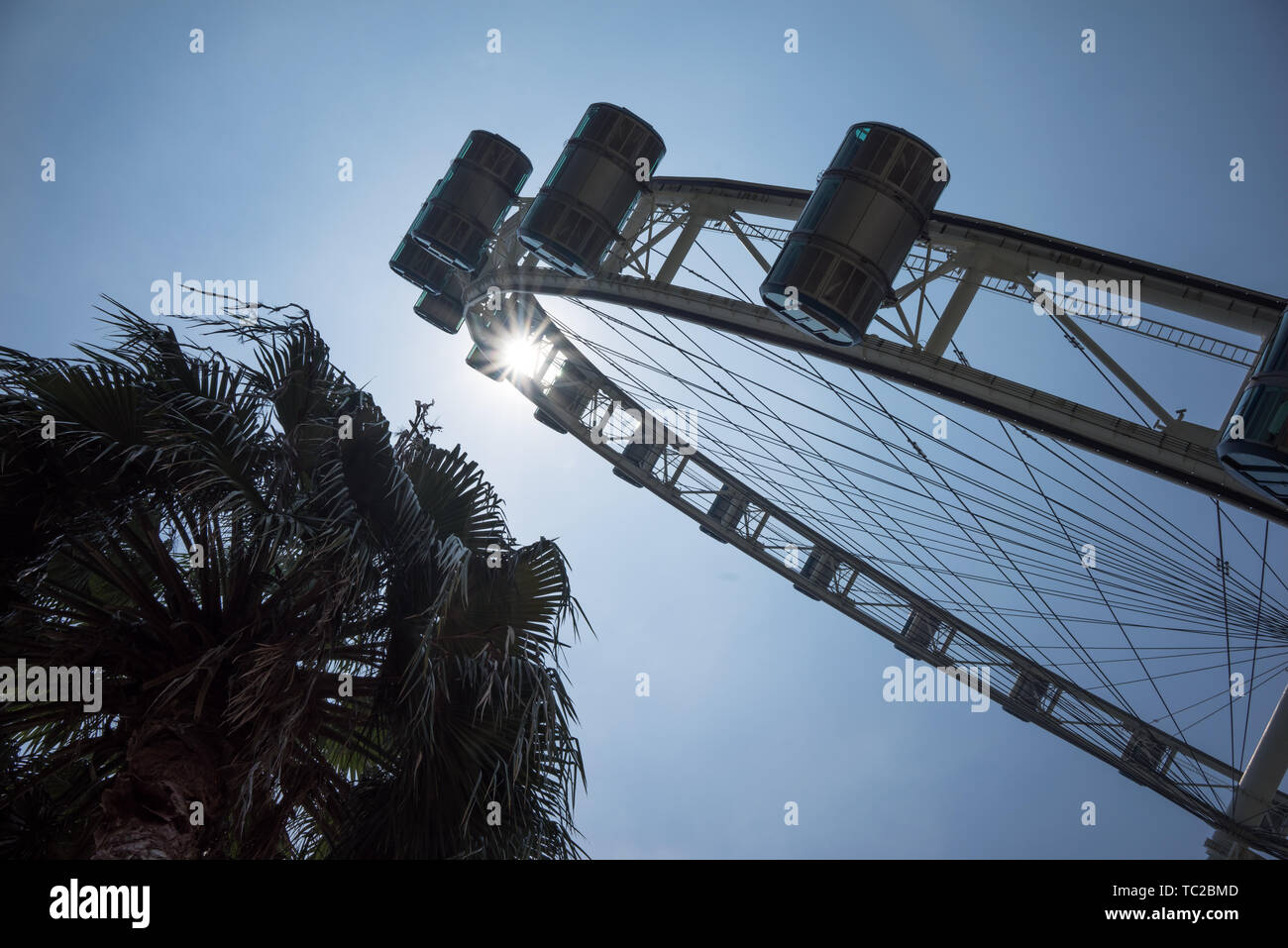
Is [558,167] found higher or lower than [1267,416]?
lower

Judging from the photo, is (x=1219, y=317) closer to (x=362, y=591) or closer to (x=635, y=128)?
(x=635, y=128)

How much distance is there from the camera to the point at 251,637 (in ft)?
22.6

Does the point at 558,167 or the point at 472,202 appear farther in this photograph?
the point at 472,202

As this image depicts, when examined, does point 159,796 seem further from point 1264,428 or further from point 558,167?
A: point 558,167

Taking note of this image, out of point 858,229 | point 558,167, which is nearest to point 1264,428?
point 858,229

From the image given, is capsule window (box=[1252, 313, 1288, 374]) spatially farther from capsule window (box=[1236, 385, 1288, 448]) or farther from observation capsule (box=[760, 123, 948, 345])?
observation capsule (box=[760, 123, 948, 345])

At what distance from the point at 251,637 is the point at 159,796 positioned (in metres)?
1.15

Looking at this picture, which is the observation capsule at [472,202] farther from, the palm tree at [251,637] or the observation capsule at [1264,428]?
the observation capsule at [1264,428]

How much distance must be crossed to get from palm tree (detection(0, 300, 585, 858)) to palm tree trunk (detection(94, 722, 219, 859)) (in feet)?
0.04

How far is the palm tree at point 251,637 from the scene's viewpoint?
661 cm

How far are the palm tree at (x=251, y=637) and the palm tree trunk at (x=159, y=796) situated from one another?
0.01 meters
